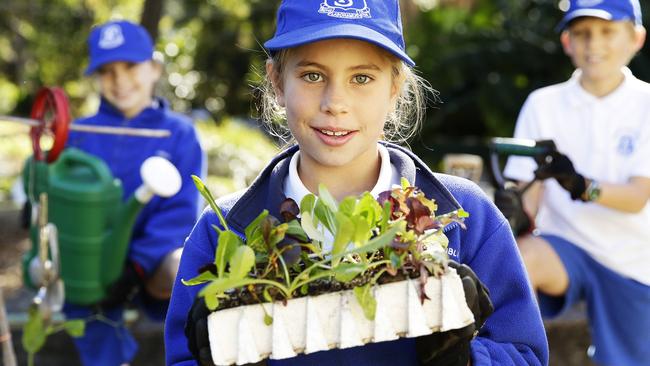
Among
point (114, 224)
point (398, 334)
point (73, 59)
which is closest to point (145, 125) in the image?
point (114, 224)

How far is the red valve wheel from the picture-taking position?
330cm

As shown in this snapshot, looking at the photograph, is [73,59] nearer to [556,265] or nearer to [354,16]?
[556,265]

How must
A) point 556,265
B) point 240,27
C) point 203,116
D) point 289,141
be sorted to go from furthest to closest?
point 240,27 < point 203,116 < point 556,265 < point 289,141

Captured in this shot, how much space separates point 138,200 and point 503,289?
206cm

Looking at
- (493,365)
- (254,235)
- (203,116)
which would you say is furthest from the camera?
(203,116)

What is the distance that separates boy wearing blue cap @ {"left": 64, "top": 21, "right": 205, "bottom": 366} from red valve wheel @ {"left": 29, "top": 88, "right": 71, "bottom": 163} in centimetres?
66

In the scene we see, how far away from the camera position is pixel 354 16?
73.0 inches

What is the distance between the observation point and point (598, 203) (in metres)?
3.57

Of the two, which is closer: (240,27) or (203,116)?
(203,116)

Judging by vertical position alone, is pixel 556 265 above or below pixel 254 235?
below

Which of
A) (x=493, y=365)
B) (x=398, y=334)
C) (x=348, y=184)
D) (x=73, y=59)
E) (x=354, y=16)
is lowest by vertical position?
(x=73, y=59)

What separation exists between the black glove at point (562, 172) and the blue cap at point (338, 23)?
1.61 meters

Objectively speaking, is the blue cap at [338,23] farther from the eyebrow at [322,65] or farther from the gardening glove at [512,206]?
the gardening glove at [512,206]

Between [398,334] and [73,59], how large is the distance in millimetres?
17714
